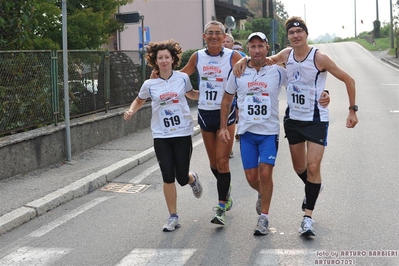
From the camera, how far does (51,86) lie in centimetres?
967

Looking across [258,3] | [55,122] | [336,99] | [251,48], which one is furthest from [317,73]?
[258,3]

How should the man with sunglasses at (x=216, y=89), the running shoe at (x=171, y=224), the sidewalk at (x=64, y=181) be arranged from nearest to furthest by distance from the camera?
the running shoe at (x=171, y=224) → the man with sunglasses at (x=216, y=89) → the sidewalk at (x=64, y=181)

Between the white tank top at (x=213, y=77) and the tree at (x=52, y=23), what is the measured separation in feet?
13.5

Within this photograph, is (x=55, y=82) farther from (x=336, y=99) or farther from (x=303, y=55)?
(x=336, y=99)

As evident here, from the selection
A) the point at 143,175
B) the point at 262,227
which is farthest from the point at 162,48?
the point at 143,175

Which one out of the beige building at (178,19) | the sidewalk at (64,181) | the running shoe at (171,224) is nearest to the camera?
the running shoe at (171,224)

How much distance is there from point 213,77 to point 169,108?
0.58m

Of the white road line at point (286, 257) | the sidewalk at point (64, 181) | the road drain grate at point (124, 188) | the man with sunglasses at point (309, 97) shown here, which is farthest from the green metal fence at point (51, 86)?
the white road line at point (286, 257)

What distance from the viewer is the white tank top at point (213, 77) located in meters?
5.96

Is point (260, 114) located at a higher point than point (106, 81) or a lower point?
lower

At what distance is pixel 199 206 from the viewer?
6.65 meters

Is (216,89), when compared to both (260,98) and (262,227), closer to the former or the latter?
(260,98)

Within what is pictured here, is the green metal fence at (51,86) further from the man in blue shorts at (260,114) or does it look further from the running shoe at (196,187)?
the man in blue shorts at (260,114)

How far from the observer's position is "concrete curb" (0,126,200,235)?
6.19 meters
